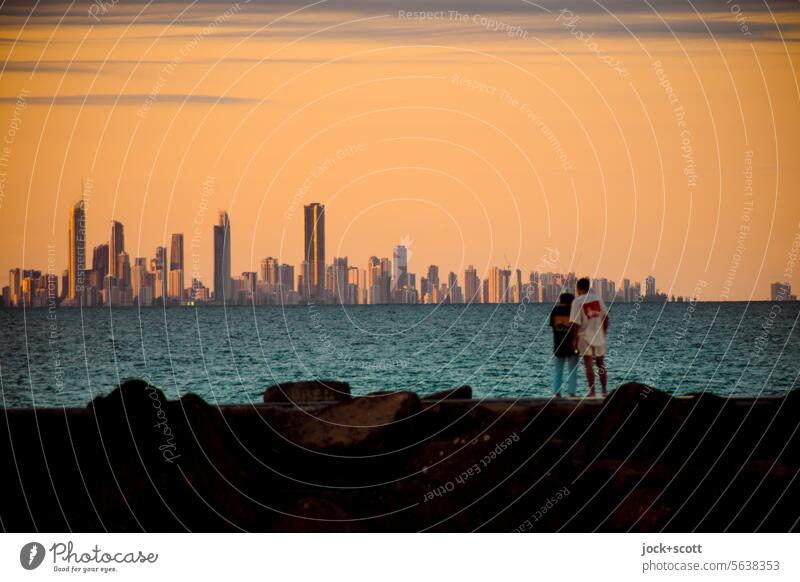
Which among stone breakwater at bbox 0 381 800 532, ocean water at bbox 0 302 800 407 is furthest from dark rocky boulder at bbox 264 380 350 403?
ocean water at bbox 0 302 800 407

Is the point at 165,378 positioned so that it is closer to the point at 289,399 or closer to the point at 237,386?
the point at 237,386

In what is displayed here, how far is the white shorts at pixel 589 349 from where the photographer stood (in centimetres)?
2011

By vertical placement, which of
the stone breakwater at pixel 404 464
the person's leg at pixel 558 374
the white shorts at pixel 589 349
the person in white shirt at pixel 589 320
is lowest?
the stone breakwater at pixel 404 464

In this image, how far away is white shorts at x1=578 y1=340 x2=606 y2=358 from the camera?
20109 millimetres

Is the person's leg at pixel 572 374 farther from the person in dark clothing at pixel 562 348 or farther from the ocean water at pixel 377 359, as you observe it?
the ocean water at pixel 377 359

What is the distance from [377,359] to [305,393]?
208 ft

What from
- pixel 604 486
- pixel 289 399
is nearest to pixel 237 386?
pixel 289 399

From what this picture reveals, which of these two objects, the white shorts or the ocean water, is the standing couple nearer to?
the white shorts

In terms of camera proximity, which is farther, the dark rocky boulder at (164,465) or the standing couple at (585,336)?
the standing couple at (585,336)

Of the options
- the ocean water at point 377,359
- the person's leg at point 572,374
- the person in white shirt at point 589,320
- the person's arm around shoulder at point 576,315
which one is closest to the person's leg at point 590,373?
the person in white shirt at point 589,320

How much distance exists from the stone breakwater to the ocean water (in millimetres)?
27219

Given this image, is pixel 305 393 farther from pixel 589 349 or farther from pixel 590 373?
pixel 589 349

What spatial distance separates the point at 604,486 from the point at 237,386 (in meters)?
47.0

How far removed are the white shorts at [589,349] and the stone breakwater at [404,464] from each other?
283 centimetres
